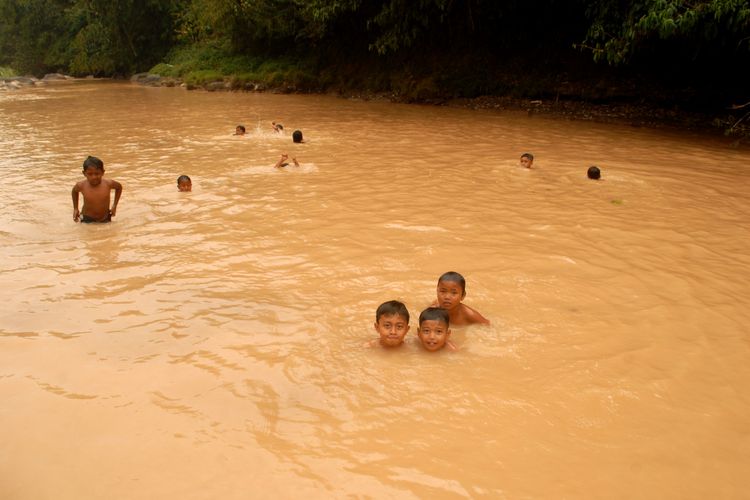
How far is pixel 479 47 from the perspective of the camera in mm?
21281

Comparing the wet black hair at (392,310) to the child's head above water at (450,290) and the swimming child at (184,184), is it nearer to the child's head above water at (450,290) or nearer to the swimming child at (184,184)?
the child's head above water at (450,290)

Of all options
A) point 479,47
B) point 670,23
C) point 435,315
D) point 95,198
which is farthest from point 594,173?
point 479,47

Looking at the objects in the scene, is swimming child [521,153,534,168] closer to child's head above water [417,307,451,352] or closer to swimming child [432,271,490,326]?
swimming child [432,271,490,326]

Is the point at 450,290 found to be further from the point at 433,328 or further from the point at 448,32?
the point at 448,32

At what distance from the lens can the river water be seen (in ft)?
10.0

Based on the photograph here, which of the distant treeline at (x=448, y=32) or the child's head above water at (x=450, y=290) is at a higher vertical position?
the distant treeline at (x=448, y=32)

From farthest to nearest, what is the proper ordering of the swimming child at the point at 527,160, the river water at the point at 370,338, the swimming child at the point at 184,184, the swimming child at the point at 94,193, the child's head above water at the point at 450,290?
the swimming child at the point at 527,160
the swimming child at the point at 184,184
the swimming child at the point at 94,193
the child's head above water at the point at 450,290
the river water at the point at 370,338

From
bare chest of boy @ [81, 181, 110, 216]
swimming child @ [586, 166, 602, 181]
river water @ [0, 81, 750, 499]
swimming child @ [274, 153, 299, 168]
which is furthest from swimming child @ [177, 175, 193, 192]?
swimming child @ [586, 166, 602, 181]

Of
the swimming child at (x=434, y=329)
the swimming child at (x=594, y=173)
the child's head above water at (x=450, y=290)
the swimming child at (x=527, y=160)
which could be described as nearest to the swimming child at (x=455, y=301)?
the child's head above water at (x=450, y=290)

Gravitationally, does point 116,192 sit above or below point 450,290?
above

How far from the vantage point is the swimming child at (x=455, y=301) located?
445 centimetres

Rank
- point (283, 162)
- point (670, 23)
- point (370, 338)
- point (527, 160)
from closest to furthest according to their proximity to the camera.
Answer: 1. point (370, 338)
2. point (527, 160)
3. point (283, 162)
4. point (670, 23)

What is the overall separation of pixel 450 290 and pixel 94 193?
486 cm

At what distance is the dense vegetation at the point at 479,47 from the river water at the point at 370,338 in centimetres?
525
